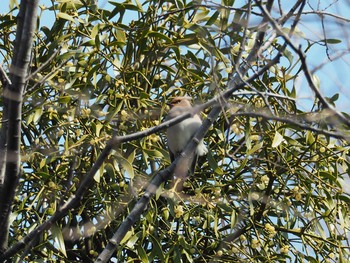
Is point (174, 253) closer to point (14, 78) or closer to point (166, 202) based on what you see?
point (166, 202)

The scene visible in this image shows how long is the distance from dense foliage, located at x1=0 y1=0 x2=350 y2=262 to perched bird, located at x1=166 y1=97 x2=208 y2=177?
1.6 inches

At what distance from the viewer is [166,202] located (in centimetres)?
273

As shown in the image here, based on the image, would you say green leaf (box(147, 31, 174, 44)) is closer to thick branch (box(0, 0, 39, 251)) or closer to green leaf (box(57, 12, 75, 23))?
green leaf (box(57, 12, 75, 23))

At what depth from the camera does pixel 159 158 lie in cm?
269

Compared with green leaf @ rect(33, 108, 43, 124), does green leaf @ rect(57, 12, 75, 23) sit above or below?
above

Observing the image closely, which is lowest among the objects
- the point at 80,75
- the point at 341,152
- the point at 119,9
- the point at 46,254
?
the point at 46,254

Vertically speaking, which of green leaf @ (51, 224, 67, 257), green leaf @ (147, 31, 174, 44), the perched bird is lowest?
green leaf @ (51, 224, 67, 257)

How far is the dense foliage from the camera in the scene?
8.46 ft

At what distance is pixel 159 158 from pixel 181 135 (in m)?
0.56

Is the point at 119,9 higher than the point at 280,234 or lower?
higher

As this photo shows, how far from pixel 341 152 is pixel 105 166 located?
771 millimetres

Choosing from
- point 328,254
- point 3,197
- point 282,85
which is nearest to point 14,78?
point 3,197

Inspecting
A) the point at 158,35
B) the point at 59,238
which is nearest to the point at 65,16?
the point at 158,35

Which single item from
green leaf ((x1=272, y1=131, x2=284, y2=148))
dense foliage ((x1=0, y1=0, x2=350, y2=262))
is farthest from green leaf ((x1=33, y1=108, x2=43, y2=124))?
green leaf ((x1=272, y1=131, x2=284, y2=148))
